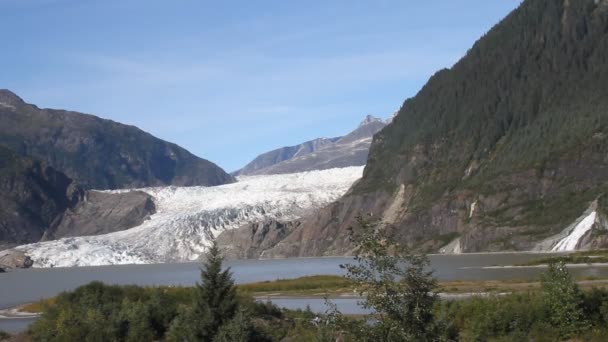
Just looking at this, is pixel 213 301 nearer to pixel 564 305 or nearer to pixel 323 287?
pixel 564 305

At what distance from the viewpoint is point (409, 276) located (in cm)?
1691

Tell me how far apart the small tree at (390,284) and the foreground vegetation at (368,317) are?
2 centimetres

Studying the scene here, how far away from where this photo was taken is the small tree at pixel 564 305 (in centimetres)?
3303

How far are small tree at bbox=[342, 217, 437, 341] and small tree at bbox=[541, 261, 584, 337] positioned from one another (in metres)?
18.1

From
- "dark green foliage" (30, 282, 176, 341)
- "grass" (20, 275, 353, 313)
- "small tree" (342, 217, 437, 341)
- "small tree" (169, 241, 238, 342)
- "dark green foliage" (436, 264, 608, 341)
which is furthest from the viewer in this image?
"grass" (20, 275, 353, 313)

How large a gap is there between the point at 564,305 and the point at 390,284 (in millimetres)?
18996

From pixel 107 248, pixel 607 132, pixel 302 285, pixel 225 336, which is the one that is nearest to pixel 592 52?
pixel 607 132

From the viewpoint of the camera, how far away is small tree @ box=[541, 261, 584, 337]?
33.0 meters

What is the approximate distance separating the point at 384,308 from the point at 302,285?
60.0 meters

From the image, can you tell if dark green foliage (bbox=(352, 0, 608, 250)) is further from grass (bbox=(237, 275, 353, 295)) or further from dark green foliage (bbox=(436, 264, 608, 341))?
dark green foliage (bbox=(436, 264, 608, 341))

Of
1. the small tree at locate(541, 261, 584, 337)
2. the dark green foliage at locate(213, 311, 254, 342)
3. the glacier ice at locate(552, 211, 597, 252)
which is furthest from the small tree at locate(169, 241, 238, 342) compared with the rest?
the glacier ice at locate(552, 211, 597, 252)

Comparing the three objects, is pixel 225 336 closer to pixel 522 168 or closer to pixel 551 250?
pixel 551 250

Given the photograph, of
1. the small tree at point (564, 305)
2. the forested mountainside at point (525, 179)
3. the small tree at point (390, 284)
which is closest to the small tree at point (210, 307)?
the small tree at point (564, 305)

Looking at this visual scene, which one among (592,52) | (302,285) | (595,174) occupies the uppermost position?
(592,52)
